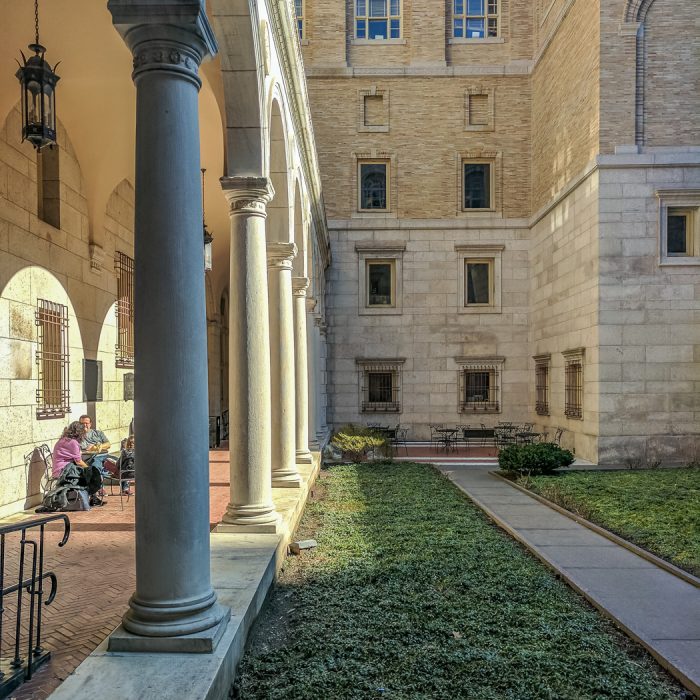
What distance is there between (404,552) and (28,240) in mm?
6879

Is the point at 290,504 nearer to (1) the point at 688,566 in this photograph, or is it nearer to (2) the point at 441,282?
(1) the point at 688,566

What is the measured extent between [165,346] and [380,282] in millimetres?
21077

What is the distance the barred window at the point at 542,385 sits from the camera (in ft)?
73.9

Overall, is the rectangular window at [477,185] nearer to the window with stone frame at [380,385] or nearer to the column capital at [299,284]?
the window with stone frame at [380,385]

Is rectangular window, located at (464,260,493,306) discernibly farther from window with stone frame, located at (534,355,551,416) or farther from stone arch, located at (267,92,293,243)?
stone arch, located at (267,92,293,243)

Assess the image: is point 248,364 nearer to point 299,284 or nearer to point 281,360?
point 281,360

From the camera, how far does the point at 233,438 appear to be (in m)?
7.32

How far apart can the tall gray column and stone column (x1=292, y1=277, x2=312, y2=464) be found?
9.32m

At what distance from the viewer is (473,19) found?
2491 cm

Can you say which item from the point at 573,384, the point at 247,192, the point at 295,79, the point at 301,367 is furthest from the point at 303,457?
the point at 573,384

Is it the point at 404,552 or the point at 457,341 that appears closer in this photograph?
the point at 404,552

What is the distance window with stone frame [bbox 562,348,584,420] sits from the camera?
19281 millimetres

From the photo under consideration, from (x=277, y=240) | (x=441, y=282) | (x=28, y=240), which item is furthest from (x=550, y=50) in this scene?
(x=28, y=240)

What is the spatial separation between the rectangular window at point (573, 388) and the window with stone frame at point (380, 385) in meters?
6.06
